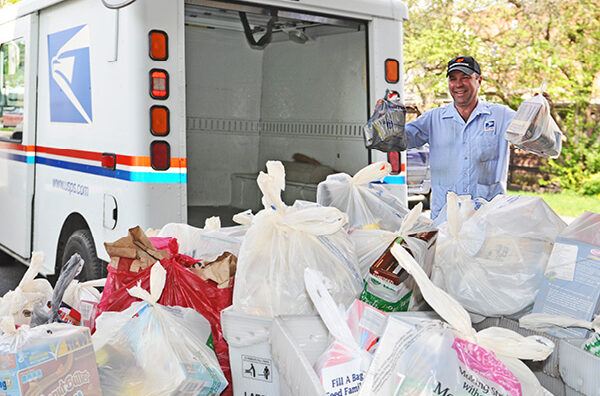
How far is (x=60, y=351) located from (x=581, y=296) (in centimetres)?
134

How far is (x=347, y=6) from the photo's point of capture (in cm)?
428

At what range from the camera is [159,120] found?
367 centimetres

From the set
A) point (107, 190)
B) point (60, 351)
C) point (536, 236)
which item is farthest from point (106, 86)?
point (536, 236)

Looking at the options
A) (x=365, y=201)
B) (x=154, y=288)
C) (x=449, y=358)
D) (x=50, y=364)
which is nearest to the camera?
(x=449, y=358)

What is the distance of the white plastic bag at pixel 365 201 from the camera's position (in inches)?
101

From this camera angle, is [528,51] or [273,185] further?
[528,51]

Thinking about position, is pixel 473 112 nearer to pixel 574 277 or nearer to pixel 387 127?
pixel 387 127

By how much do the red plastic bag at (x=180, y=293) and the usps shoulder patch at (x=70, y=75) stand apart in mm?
2161

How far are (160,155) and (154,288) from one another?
179cm

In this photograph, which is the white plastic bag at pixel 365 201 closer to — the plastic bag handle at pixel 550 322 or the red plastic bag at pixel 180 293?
the red plastic bag at pixel 180 293

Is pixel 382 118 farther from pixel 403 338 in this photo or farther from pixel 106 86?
pixel 403 338

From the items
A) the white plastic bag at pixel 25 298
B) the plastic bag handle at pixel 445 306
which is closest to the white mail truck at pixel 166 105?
the white plastic bag at pixel 25 298

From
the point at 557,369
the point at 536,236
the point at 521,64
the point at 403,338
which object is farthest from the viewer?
the point at 521,64

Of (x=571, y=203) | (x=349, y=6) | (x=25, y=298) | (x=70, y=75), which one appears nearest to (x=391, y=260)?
(x=25, y=298)
